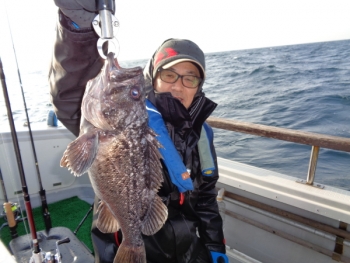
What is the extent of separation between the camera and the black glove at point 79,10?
1.43 meters

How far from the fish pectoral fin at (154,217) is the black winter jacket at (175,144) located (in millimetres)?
395

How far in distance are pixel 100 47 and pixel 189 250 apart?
1830 millimetres

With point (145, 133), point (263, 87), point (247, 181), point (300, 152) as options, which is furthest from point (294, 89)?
point (145, 133)

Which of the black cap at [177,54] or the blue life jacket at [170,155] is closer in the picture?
the blue life jacket at [170,155]

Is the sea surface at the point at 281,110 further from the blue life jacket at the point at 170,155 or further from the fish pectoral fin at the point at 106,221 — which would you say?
the fish pectoral fin at the point at 106,221

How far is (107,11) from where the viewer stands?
50.9 inches

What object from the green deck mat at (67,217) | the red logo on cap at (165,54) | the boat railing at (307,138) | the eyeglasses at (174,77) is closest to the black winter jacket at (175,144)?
the eyeglasses at (174,77)

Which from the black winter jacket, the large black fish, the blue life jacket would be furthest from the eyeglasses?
the large black fish

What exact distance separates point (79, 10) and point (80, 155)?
76 cm

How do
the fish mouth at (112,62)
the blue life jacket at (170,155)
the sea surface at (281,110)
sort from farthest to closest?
the sea surface at (281,110) < the blue life jacket at (170,155) < the fish mouth at (112,62)

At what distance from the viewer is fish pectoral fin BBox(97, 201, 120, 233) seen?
171 cm

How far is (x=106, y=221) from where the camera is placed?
1730 mm

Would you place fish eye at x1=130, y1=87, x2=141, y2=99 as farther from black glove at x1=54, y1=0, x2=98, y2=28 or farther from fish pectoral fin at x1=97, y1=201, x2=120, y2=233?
fish pectoral fin at x1=97, y1=201, x2=120, y2=233

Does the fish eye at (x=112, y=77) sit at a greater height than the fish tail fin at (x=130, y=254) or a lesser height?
greater
